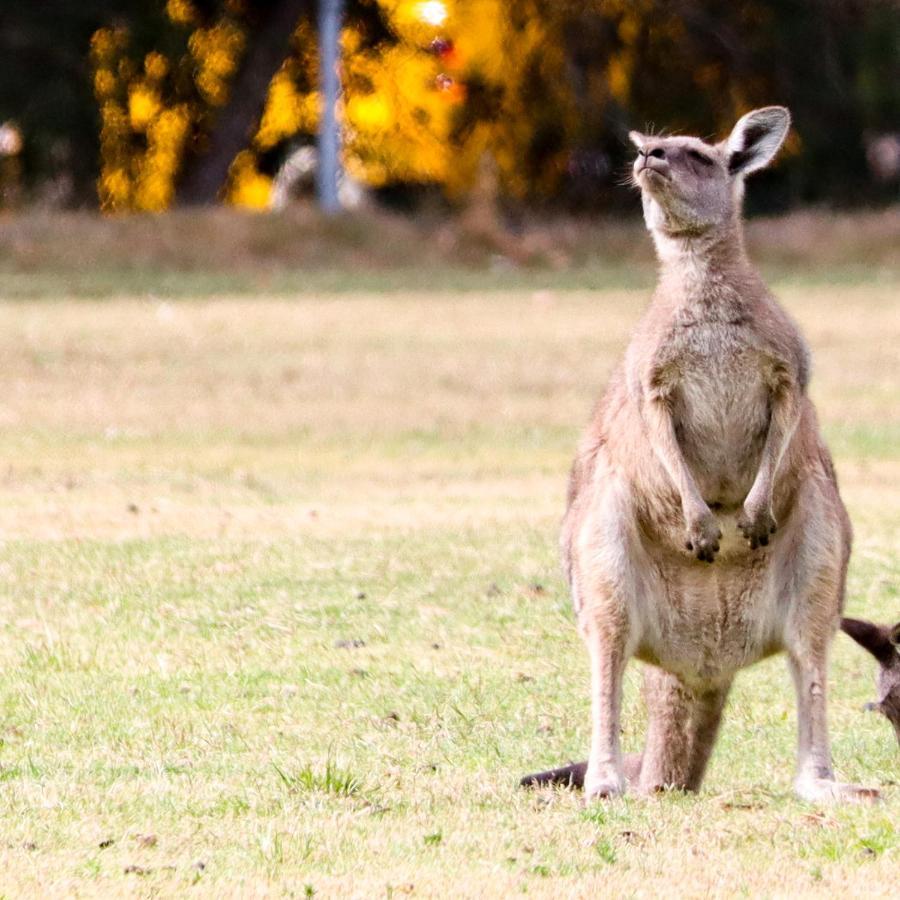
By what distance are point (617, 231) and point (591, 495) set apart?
737 inches

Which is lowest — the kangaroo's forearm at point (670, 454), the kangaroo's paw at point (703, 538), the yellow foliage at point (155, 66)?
the kangaroo's paw at point (703, 538)

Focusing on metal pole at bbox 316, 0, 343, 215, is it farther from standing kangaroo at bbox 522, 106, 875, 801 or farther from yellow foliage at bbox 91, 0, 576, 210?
standing kangaroo at bbox 522, 106, 875, 801

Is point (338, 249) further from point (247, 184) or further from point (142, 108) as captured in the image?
point (247, 184)

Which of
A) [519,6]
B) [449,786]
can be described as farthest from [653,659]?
[519,6]

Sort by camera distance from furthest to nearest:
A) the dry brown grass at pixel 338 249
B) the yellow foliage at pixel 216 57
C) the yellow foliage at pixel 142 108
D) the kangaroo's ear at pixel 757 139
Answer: the yellow foliage at pixel 142 108 → the yellow foliage at pixel 216 57 → the dry brown grass at pixel 338 249 → the kangaroo's ear at pixel 757 139

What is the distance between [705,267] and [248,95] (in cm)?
1965

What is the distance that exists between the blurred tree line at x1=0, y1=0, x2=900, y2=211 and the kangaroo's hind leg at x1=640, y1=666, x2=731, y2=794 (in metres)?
18.8

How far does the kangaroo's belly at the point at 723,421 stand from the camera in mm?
5023

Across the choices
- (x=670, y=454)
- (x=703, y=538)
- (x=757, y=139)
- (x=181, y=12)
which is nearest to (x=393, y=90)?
(x=181, y=12)

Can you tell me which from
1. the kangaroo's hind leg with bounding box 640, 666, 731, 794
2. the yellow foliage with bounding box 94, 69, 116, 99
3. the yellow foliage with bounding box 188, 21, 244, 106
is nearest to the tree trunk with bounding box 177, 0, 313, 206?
the yellow foliage with bounding box 188, 21, 244, 106

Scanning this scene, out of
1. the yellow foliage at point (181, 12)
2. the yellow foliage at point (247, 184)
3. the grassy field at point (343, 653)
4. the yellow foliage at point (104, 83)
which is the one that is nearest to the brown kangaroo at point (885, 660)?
the grassy field at point (343, 653)

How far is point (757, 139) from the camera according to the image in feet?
17.5

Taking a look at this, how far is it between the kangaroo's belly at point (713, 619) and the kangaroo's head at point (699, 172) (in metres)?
0.81

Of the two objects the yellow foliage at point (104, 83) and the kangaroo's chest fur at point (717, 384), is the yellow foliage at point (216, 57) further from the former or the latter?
the kangaroo's chest fur at point (717, 384)
